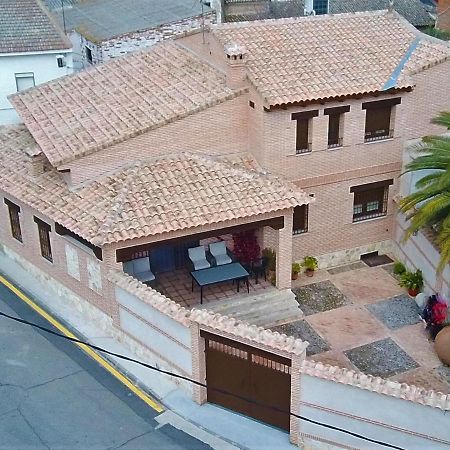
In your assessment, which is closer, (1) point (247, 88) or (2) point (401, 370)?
(2) point (401, 370)

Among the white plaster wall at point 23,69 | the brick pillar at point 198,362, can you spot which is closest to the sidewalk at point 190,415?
the brick pillar at point 198,362

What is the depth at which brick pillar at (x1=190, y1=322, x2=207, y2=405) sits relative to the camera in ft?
61.7

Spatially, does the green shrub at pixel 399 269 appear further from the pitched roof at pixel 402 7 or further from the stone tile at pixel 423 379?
the pitched roof at pixel 402 7

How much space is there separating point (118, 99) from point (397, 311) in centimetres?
1161

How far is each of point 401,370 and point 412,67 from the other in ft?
33.8

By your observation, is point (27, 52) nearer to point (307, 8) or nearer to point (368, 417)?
point (307, 8)

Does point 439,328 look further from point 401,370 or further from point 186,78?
point 186,78

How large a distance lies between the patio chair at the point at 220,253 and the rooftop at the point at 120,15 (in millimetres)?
16894

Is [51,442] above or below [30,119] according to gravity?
below

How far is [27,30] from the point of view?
33469 mm

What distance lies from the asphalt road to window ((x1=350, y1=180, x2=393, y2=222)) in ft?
35.8

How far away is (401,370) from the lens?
2156 centimetres

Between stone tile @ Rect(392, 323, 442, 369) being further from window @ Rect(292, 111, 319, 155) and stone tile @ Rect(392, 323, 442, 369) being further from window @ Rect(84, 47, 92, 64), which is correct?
window @ Rect(84, 47, 92, 64)

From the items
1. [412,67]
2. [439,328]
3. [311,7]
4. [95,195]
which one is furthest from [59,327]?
[311,7]
